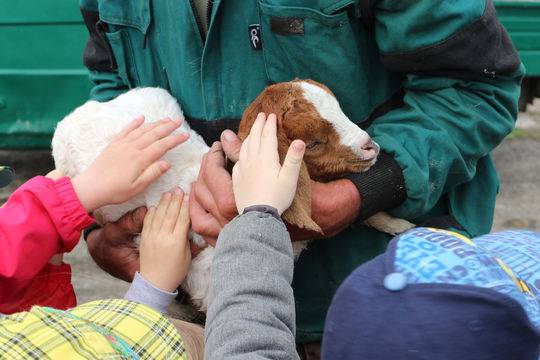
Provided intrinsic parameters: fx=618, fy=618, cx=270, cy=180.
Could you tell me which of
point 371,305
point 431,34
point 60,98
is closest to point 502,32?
point 431,34

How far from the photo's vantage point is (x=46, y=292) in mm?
2164

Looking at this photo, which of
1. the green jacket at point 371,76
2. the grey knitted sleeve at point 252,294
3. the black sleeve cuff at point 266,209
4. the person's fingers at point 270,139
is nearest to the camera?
the grey knitted sleeve at point 252,294

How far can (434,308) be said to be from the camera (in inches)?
43.0

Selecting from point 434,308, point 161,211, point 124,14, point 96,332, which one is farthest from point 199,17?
point 434,308

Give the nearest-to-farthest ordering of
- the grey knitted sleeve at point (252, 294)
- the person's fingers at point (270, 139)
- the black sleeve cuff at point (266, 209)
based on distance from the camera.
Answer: the grey knitted sleeve at point (252, 294), the black sleeve cuff at point (266, 209), the person's fingers at point (270, 139)

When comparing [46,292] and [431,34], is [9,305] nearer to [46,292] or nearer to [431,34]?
[46,292]

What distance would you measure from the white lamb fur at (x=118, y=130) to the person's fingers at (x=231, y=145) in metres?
0.24

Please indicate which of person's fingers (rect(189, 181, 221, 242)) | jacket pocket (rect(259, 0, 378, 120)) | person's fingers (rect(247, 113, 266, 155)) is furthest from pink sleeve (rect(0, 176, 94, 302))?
jacket pocket (rect(259, 0, 378, 120))

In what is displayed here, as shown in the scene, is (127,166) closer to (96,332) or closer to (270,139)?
(270,139)

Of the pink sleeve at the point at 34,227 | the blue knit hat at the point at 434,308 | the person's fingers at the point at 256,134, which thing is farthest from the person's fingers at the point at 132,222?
the blue knit hat at the point at 434,308

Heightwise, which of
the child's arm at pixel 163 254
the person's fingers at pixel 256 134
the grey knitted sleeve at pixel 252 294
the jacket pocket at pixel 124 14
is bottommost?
the child's arm at pixel 163 254

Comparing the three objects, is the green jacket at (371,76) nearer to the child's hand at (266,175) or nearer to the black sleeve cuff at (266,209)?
the child's hand at (266,175)

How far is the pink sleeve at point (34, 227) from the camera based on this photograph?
185 centimetres

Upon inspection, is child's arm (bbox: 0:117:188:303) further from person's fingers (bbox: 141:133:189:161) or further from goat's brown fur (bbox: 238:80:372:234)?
goat's brown fur (bbox: 238:80:372:234)
